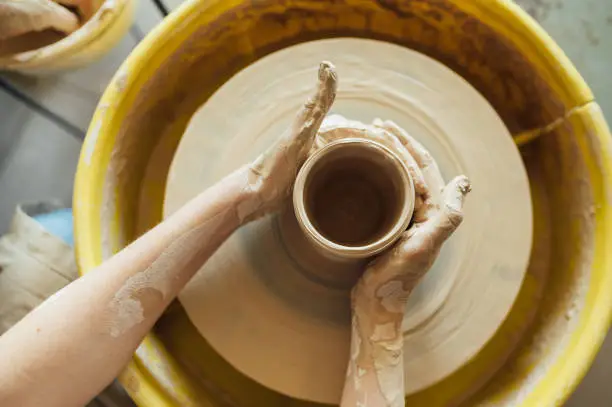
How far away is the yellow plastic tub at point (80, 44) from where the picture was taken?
1.23 m

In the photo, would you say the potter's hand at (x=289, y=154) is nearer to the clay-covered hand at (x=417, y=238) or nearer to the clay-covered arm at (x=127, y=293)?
the clay-covered arm at (x=127, y=293)

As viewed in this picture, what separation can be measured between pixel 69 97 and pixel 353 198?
986 millimetres

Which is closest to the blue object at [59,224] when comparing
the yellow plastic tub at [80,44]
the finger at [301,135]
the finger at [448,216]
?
the yellow plastic tub at [80,44]

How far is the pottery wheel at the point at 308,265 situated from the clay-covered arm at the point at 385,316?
10cm

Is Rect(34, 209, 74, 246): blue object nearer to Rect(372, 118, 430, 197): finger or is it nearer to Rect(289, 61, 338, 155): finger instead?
Rect(289, 61, 338, 155): finger

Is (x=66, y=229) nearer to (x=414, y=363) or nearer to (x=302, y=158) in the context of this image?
(x=302, y=158)

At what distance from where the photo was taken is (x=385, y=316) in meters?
0.95

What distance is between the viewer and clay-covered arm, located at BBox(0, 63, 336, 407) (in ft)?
2.77

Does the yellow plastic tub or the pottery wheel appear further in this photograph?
the yellow plastic tub

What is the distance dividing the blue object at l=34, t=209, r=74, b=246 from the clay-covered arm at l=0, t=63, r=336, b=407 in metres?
0.52

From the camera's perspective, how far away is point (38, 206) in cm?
148

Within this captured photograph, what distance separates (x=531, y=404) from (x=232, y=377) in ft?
1.96

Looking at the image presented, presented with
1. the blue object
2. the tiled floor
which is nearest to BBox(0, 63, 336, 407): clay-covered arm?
the blue object

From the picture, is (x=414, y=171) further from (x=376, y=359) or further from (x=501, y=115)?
(x=501, y=115)
